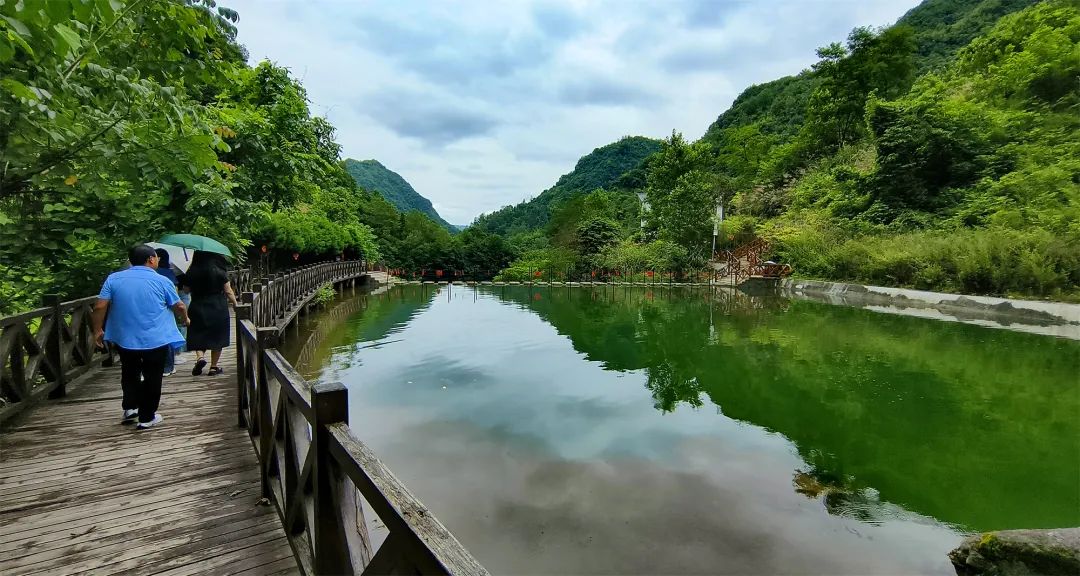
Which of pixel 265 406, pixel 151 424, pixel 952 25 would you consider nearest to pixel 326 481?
pixel 265 406

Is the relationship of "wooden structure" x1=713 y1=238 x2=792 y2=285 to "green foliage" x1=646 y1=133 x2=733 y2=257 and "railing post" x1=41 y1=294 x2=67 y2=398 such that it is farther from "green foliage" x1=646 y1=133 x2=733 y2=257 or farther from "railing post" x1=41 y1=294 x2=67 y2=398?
"railing post" x1=41 y1=294 x2=67 y2=398

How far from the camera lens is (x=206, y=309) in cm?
516

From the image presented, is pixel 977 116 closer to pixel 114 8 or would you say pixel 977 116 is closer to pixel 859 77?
pixel 859 77

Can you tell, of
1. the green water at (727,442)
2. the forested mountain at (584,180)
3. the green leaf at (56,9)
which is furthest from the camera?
the forested mountain at (584,180)

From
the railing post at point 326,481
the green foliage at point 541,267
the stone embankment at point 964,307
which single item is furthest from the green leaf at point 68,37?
the green foliage at point 541,267

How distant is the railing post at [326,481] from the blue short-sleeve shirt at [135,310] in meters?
2.72

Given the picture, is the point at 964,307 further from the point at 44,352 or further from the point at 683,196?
the point at 44,352

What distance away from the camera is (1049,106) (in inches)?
760


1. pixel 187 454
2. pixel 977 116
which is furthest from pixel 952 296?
pixel 187 454

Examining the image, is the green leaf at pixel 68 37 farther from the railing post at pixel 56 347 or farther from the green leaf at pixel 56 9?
the railing post at pixel 56 347

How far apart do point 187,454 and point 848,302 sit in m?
20.3

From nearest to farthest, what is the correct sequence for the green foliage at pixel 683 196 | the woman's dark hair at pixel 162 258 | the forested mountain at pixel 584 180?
the woman's dark hair at pixel 162 258
the green foliage at pixel 683 196
the forested mountain at pixel 584 180

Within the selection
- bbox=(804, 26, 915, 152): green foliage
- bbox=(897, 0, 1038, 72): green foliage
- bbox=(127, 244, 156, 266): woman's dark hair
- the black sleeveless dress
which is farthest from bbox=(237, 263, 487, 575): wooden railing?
bbox=(897, 0, 1038, 72): green foliage

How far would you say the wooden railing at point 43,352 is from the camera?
404 cm
